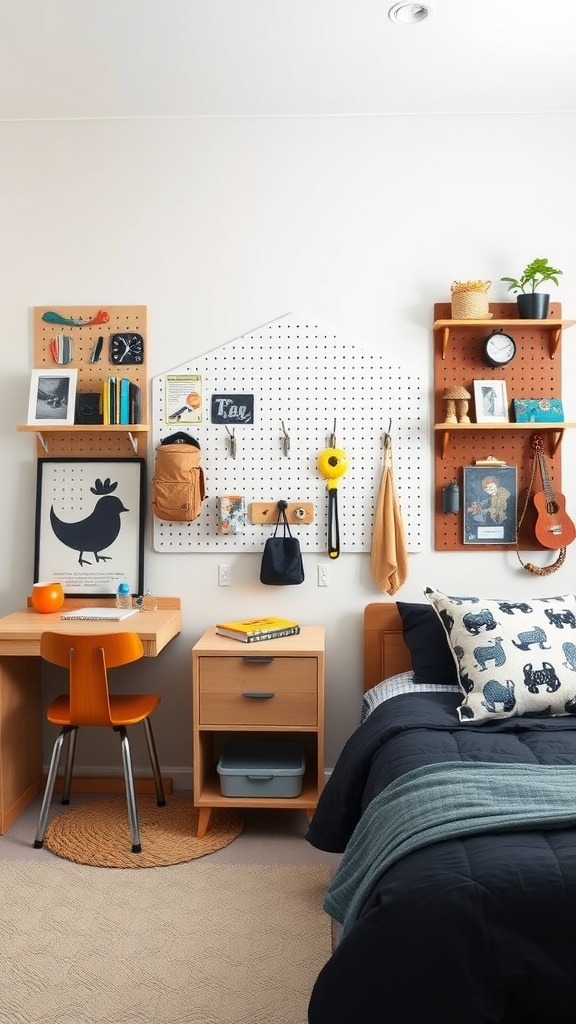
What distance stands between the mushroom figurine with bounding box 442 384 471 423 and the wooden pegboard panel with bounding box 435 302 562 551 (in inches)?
2.6

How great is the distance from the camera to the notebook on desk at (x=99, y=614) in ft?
10.4

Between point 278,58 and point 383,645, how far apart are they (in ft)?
7.19

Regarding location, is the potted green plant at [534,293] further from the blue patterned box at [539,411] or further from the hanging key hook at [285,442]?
the hanging key hook at [285,442]

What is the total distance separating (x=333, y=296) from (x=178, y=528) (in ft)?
3.71

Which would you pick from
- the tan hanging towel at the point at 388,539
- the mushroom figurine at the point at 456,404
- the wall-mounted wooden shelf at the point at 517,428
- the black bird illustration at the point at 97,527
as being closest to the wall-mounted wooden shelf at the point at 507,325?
the mushroom figurine at the point at 456,404

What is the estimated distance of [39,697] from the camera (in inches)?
139

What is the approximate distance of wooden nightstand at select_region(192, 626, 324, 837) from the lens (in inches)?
119

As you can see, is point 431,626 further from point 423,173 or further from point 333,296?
point 423,173

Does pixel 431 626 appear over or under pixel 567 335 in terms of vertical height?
under

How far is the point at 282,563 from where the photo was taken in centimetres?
331

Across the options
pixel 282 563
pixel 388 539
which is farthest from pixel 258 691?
pixel 388 539

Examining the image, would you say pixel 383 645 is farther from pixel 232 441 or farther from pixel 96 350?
pixel 96 350

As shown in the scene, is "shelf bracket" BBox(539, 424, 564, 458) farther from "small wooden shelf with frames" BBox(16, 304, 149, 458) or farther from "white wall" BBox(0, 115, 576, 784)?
"small wooden shelf with frames" BBox(16, 304, 149, 458)

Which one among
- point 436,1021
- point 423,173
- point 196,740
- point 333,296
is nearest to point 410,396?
point 333,296
